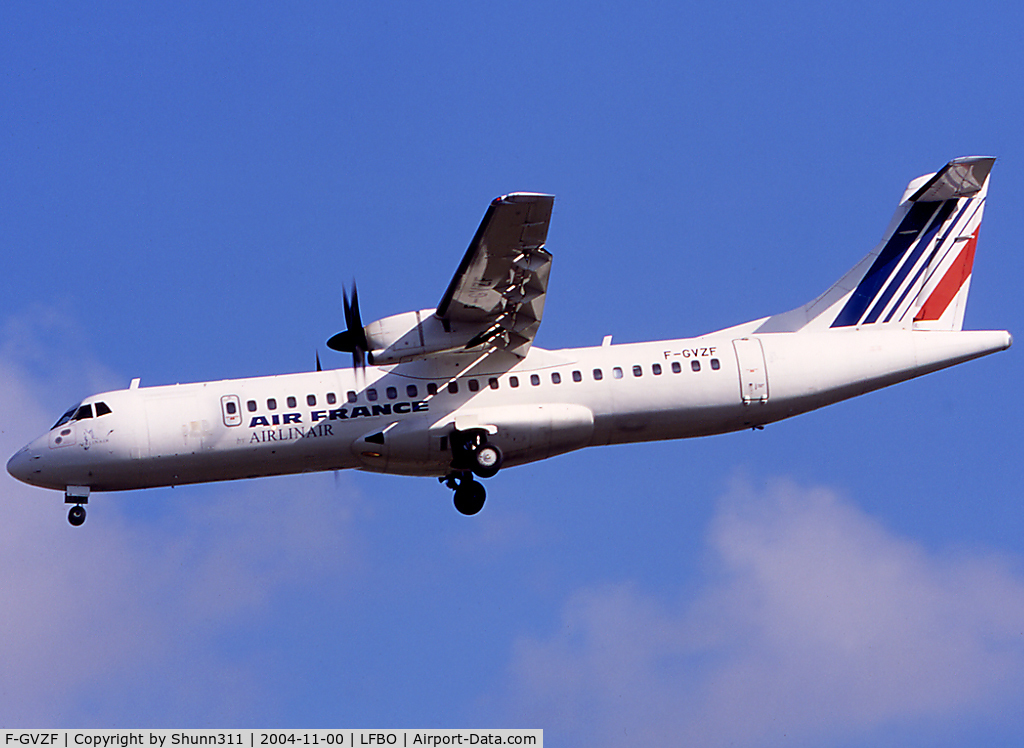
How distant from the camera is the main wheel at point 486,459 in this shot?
25938 millimetres

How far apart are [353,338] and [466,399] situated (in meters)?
2.55

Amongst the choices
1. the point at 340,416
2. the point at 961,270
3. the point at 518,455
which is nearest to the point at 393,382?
the point at 340,416

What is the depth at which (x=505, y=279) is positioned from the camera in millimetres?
24375

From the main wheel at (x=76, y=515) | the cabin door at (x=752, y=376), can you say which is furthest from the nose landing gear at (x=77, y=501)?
the cabin door at (x=752, y=376)

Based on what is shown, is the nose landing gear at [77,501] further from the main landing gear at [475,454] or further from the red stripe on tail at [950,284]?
the red stripe on tail at [950,284]

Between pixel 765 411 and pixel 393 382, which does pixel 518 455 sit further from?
pixel 765 411

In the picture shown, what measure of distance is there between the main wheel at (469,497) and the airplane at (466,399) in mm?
32

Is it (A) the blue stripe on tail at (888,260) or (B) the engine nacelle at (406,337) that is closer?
(B) the engine nacelle at (406,337)

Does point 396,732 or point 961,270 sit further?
point 961,270

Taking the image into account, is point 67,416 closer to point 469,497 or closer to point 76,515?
point 76,515

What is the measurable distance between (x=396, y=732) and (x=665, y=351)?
9679 mm

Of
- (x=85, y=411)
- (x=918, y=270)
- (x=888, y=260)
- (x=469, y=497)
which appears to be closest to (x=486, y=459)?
(x=469, y=497)

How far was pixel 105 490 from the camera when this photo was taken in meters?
26.2

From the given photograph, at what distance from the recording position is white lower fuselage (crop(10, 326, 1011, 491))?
25.8 meters
